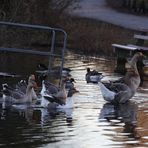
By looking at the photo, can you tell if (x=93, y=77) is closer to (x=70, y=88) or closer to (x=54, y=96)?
(x=70, y=88)

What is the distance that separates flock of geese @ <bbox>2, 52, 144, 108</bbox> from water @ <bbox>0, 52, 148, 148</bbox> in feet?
0.85

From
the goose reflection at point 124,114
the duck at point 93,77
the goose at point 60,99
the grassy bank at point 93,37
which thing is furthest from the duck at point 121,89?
the grassy bank at point 93,37

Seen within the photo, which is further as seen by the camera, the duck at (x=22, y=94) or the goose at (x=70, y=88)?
the duck at (x=22, y=94)

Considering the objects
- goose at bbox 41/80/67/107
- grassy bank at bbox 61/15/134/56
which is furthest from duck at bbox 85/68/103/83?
grassy bank at bbox 61/15/134/56

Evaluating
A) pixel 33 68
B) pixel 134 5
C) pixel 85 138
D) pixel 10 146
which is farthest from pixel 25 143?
pixel 134 5

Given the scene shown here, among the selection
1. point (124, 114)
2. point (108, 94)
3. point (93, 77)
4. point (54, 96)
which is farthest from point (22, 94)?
point (93, 77)

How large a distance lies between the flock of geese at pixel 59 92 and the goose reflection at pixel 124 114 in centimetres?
26

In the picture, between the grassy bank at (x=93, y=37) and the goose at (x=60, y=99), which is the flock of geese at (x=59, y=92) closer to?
the goose at (x=60, y=99)

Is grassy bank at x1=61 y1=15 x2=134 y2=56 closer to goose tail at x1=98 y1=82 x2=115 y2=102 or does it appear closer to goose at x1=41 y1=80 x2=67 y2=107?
goose tail at x1=98 y1=82 x2=115 y2=102

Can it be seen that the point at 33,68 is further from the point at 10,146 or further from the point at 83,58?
the point at 10,146

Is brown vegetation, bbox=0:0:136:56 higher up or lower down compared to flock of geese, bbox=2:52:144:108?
higher up

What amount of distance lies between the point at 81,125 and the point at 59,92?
Answer: 265cm

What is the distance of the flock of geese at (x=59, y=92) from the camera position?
16828mm

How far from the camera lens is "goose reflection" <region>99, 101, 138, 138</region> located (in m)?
14.6
